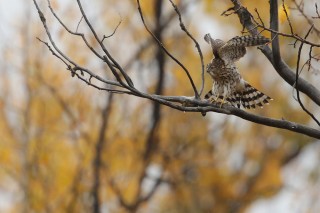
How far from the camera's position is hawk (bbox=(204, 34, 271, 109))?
15.1ft

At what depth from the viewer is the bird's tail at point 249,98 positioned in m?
4.66

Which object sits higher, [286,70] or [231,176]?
[231,176]

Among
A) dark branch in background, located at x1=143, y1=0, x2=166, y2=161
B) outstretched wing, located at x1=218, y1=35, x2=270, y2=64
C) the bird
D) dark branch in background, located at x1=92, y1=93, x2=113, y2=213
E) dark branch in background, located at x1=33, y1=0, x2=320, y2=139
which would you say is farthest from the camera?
dark branch in background, located at x1=92, y1=93, x2=113, y2=213

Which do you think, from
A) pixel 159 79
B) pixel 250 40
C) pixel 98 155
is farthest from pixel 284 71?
pixel 98 155

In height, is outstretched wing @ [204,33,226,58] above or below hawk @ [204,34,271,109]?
above

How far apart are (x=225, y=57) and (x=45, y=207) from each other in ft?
18.4

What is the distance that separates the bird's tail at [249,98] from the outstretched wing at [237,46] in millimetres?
268

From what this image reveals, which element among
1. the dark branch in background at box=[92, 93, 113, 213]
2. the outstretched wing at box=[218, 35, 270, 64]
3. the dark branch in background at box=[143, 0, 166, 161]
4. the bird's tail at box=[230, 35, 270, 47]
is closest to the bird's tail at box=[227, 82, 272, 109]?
the outstretched wing at box=[218, 35, 270, 64]

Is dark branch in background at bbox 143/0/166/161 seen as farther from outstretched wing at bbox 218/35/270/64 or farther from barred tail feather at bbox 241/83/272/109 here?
outstretched wing at bbox 218/35/270/64

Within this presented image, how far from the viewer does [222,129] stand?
11047mm

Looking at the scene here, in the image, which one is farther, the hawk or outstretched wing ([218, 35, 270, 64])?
the hawk

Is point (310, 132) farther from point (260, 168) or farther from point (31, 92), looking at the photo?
point (260, 168)

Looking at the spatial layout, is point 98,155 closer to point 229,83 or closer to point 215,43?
point 229,83

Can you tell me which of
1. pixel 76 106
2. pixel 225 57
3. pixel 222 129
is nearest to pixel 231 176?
pixel 222 129
